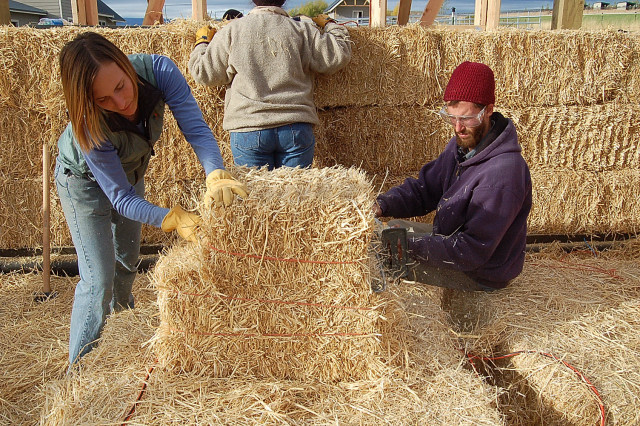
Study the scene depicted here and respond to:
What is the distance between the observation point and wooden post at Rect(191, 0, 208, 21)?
158 inches

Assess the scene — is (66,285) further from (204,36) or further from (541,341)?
(541,341)

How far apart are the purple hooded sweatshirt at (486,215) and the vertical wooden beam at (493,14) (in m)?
2.11

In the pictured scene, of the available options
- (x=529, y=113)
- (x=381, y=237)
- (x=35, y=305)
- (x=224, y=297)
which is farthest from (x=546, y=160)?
(x=35, y=305)

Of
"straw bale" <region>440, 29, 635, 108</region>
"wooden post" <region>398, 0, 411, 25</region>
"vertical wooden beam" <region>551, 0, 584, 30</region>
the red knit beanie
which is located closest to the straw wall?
"straw bale" <region>440, 29, 635, 108</region>

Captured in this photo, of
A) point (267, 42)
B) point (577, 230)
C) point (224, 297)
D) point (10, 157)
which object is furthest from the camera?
point (577, 230)

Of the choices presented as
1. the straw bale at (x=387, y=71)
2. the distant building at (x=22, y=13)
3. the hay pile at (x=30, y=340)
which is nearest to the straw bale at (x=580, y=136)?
the straw bale at (x=387, y=71)

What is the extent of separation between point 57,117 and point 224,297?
284 centimetres

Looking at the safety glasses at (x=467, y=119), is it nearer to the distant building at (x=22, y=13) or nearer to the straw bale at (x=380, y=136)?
the straw bale at (x=380, y=136)

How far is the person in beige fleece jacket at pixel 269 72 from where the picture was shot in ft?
10.3

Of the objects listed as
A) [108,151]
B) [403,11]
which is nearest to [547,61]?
[403,11]

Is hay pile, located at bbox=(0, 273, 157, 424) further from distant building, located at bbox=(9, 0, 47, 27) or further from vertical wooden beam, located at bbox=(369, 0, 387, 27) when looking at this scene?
distant building, located at bbox=(9, 0, 47, 27)

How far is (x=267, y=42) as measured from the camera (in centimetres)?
314

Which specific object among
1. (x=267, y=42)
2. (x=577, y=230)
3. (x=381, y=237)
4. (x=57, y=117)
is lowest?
(x=577, y=230)

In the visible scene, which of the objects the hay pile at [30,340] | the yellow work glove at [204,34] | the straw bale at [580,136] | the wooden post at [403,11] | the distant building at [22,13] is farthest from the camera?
the distant building at [22,13]
